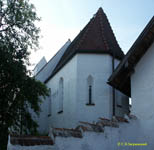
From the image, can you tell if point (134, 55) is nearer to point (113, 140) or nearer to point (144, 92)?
point (144, 92)

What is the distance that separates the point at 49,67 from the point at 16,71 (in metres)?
8.69

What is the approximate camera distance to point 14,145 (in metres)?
6.23

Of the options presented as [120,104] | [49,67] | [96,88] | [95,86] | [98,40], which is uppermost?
[98,40]

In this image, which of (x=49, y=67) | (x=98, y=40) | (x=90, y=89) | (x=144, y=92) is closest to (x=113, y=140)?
(x=144, y=92)

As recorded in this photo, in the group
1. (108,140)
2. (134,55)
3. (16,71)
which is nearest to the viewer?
(108,140)

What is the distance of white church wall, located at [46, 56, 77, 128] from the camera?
620 inches

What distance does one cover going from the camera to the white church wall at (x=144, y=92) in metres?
10.3

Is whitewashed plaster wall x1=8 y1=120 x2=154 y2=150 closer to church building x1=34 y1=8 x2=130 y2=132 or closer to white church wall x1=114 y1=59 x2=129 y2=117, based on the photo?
church building x1=34 y1=8 x2=130 y2=132

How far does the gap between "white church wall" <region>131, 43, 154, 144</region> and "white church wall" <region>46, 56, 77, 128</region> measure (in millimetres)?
4955

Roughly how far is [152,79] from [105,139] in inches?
134

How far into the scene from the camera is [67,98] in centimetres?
1684

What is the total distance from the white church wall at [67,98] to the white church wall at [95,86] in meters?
0.40

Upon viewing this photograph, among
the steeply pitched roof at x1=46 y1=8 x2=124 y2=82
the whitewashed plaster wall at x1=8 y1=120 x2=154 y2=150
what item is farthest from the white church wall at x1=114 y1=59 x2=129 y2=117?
the whitewashed plaster wall at x1=8 y1=120 x2=154 y2=150

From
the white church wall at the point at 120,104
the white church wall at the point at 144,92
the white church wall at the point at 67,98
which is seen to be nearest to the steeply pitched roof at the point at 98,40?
the white church wall at the point at 67,98
